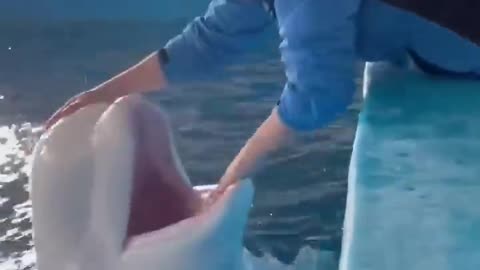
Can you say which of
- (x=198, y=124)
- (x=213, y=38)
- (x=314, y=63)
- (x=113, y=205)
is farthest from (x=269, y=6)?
(x=198, y=124)

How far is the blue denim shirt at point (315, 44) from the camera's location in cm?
107

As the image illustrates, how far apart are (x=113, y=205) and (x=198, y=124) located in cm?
154

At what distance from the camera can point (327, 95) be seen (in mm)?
1075

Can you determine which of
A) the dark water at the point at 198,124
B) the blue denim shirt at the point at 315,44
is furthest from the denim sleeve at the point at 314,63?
the dark water at the point at 198,124

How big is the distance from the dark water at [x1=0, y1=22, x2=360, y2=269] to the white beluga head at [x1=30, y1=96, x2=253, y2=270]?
33.3 inches

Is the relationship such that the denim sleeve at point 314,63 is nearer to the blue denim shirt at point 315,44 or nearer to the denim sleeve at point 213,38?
the blue denim shirt at point 315,44

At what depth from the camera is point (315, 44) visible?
107 cm

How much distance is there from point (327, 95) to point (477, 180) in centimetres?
23

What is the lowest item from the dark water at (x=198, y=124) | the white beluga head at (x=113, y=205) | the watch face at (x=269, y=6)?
the dark water at (x=198, y=124)

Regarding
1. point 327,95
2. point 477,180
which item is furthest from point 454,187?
point 327,95

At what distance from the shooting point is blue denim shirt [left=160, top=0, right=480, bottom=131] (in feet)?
3.52

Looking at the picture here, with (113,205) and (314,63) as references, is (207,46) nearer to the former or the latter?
(314,63)

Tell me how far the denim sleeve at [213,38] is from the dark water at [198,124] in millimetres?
624

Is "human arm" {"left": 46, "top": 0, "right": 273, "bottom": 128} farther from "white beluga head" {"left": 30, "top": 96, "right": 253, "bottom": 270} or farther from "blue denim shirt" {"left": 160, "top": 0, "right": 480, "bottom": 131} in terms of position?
"white beluga head" {"left": 30, "top": 96, "right": 253, "bottom": 270}
